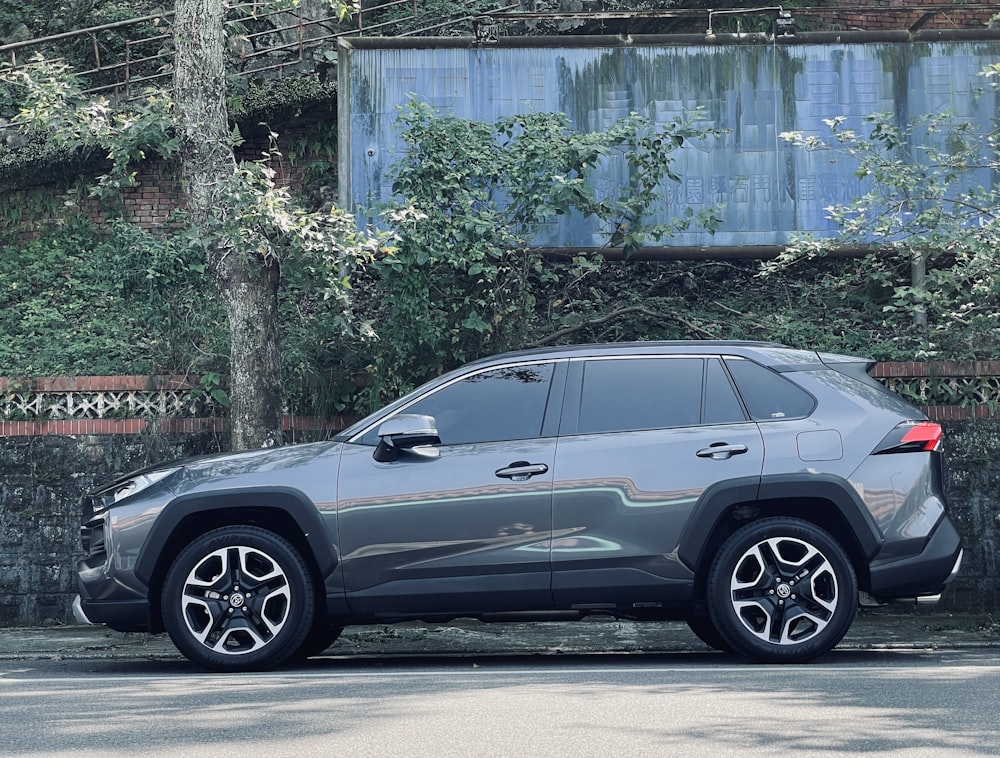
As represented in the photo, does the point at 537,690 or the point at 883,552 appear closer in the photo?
the point at 537,690

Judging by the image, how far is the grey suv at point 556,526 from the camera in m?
7.70

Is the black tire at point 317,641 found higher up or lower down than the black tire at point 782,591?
lower down

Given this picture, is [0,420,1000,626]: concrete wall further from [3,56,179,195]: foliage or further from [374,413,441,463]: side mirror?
[374,413,441,463]: side mirror

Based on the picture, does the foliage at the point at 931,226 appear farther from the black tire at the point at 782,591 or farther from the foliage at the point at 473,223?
the black tire at the point at 782,591

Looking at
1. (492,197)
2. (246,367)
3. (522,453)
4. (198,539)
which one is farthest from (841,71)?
(198,539)

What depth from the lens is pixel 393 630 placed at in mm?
10234

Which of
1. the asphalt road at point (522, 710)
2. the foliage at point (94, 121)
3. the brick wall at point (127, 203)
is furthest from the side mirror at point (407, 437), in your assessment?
the brick wall at point (127, 203)

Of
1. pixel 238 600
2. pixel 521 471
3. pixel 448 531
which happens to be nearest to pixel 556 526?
pixel 521 471

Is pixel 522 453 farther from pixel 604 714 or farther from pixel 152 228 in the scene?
pixel 152 228

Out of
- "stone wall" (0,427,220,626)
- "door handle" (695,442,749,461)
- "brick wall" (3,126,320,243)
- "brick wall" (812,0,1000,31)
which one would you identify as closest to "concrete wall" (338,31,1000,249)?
"brick wall" (3,126,320,243)

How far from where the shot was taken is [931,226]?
1076 cm

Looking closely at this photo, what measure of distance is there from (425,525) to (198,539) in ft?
4.33

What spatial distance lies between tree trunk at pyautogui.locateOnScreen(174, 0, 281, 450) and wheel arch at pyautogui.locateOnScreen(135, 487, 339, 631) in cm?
312

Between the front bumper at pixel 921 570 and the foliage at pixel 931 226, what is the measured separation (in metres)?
3.21
